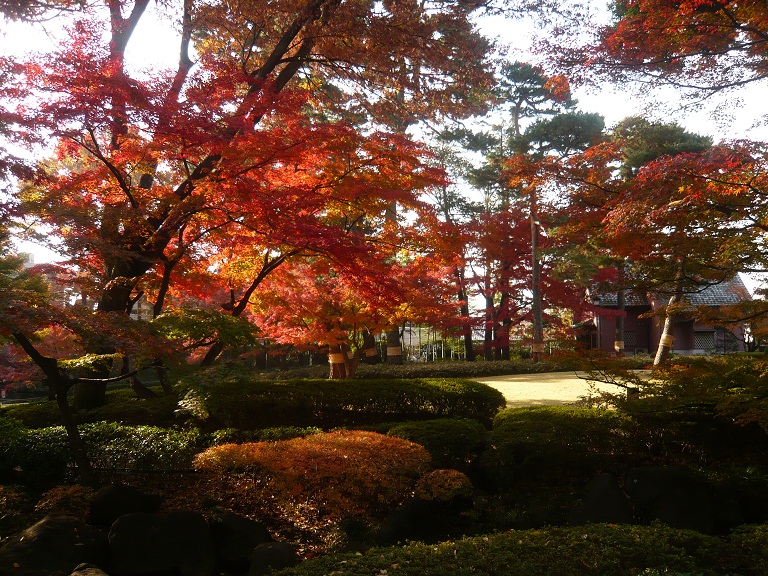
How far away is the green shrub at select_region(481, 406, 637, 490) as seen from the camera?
23.2 ft

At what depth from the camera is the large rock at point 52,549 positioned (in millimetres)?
4669

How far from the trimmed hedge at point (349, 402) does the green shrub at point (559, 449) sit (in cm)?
286

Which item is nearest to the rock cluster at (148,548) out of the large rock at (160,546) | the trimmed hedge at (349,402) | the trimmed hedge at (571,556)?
the large rock at (160,546)

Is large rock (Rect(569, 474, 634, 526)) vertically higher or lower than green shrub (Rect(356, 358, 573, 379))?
lower

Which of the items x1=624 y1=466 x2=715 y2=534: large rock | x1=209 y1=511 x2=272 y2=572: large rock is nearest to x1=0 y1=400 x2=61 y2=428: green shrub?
x1=209 y1=511 x2=272 y2=572: large rock

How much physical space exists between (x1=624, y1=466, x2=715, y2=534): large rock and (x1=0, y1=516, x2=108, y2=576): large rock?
217 inches

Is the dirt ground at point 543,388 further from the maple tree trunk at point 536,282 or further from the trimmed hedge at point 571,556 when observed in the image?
the trimmed hedge at point 571,556

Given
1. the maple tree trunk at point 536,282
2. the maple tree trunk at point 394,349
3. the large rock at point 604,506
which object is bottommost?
the large rock at point 604,506

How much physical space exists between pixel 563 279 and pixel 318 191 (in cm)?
1560

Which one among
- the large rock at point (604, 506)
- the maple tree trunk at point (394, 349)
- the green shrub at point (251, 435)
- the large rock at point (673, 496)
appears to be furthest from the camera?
the maple tree trunk at point (394, 349)

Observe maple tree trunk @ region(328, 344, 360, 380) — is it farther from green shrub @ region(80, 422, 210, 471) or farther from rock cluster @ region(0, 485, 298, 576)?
rock cluster @ region(0, 485, 298, 576)

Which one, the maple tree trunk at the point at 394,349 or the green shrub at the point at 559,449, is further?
the maple tree trunk at the point at 394,349

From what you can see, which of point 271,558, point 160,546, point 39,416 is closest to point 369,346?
point 39,416

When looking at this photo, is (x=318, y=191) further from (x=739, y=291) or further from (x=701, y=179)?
(x=739, y=291)
